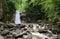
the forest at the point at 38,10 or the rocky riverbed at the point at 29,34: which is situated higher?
the forest at the point at 38,10

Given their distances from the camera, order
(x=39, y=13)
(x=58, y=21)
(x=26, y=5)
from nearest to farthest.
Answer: (x=58, y=21) → (x=39, y=13) → (x=26, y=5)

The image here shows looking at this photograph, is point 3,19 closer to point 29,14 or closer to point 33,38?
point 29,14

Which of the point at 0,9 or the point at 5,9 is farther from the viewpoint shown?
the point at 5,9

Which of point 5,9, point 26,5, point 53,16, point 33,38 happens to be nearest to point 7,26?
point 5,9

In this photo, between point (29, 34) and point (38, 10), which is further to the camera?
point (38, 10)

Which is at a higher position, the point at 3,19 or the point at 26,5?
the point at 26,5

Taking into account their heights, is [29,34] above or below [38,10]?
below

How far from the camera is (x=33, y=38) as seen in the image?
9719mm

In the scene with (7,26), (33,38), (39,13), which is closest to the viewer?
(33,38)

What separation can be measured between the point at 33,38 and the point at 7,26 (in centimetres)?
636

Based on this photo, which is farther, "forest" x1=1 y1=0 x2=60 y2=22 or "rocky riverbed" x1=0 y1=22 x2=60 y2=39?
"forest" x1=1 y1=0 x2=60 y2=22

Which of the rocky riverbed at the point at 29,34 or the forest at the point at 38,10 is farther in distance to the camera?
the forest at the point at 38,10

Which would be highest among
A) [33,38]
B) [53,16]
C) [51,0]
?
[51,0]

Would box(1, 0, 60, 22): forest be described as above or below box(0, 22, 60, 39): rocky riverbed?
above
